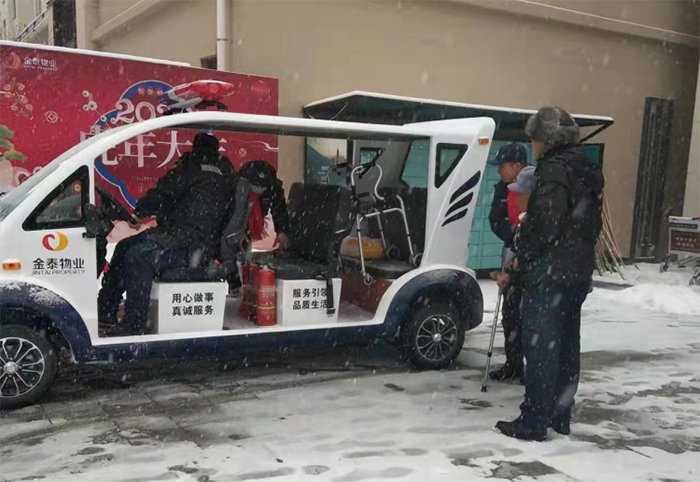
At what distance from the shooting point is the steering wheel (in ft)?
16.6

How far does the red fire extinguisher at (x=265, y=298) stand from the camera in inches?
202

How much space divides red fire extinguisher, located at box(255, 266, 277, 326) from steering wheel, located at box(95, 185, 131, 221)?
1.19m

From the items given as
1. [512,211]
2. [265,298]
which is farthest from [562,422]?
[265,298]

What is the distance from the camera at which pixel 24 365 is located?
4.32m

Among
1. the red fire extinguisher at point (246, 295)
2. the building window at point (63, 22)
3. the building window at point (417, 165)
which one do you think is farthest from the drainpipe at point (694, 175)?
the building window at point (63, 22)

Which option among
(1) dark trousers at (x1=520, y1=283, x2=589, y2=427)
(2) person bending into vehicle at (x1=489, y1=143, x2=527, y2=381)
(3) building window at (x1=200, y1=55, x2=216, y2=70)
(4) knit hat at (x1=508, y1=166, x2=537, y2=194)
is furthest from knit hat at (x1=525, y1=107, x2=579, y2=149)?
(3) building window at (x1=200, y1=55, x2=216, y2=70)

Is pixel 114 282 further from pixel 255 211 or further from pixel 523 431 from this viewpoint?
pixel 523 431

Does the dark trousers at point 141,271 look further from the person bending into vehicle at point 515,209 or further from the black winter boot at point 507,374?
the black winter boot at point 507,374

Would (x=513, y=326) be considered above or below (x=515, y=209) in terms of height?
below

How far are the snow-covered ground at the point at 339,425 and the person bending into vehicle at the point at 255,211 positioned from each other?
1114 millimetres

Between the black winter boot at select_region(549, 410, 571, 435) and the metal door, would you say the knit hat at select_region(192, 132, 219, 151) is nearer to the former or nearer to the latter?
the black winter boot at select_region(549, 410, 571, 435)

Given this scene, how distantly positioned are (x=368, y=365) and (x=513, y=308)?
1.44 m

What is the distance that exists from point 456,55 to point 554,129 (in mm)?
7536

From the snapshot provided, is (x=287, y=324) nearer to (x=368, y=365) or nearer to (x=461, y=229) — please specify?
(x=368, y=365)
